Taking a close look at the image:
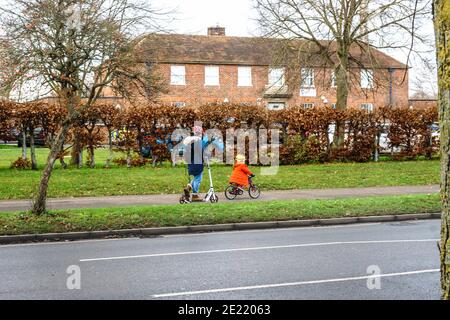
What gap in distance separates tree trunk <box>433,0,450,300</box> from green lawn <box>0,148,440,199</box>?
1555 centimetres

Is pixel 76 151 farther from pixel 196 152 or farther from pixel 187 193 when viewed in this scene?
pixel 196 152

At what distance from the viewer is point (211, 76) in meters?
48.9

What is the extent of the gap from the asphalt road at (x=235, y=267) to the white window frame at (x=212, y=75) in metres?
37.2

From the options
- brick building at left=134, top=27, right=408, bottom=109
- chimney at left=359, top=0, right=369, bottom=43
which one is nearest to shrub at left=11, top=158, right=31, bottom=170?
chimney at left=359, top=0, right=369, bottom=43

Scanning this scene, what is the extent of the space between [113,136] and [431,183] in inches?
497

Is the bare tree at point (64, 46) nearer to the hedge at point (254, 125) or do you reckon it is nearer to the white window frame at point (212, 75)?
the hedge at point (254, 125)

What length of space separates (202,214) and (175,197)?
4161mm

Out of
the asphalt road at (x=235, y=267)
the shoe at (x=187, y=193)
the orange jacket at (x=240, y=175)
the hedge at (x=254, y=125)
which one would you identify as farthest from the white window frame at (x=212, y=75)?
the asphalt road at (x=235, y=267)

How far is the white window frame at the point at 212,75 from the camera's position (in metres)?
48.8

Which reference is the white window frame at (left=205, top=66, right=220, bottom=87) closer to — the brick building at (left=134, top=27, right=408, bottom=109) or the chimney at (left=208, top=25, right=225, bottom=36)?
the brick building at (left=134, top=27, right=408, bottom=109)

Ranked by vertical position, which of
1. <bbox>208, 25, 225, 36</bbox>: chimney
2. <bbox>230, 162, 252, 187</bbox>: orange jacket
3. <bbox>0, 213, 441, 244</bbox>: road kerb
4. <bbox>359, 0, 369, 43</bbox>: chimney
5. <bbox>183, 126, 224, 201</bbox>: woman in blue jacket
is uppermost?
<bbox>208, 25, 225, 36</bbox>: chimney

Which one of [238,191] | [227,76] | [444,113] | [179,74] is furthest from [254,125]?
[227,76]

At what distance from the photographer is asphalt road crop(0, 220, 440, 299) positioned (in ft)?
23.6

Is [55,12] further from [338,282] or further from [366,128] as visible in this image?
[366,128]
